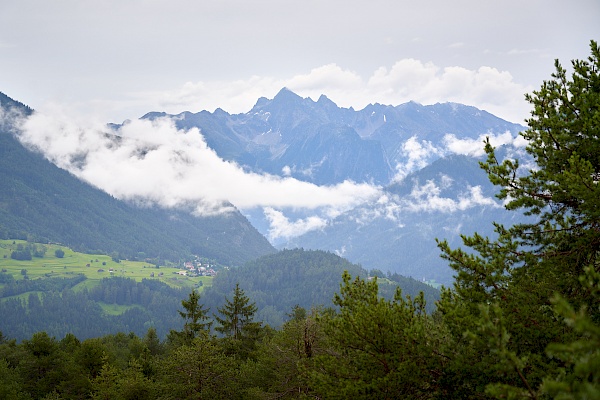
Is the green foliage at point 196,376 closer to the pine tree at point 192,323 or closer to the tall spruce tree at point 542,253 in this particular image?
the tall spruce tree at point 542,253

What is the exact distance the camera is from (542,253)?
15.4m

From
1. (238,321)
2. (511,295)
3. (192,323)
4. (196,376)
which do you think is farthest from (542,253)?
(192,323)

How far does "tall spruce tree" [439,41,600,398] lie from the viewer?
1299 cm

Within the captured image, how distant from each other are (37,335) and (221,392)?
1037 inches

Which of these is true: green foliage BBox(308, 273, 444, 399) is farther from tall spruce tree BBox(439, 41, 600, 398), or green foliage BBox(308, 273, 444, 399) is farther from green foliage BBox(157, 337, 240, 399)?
green foliage BBox(157, 337, 240, 399)

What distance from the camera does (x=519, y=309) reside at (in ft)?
45.7

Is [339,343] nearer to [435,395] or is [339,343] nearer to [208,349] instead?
[435,395]

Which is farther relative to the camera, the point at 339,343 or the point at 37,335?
the point at 37,335

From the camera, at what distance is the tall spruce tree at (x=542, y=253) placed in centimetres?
1299

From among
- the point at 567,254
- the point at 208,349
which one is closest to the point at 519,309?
the point at 567,254

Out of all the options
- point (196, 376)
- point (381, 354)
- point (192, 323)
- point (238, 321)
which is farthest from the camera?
point (192, 323)

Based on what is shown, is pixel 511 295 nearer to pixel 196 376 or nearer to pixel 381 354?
pixel 381 354

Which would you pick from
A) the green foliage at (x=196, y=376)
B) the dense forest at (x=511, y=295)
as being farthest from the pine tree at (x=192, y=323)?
the dense forest at (x=511, y=295)

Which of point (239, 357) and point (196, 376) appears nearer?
point (196, 376)
